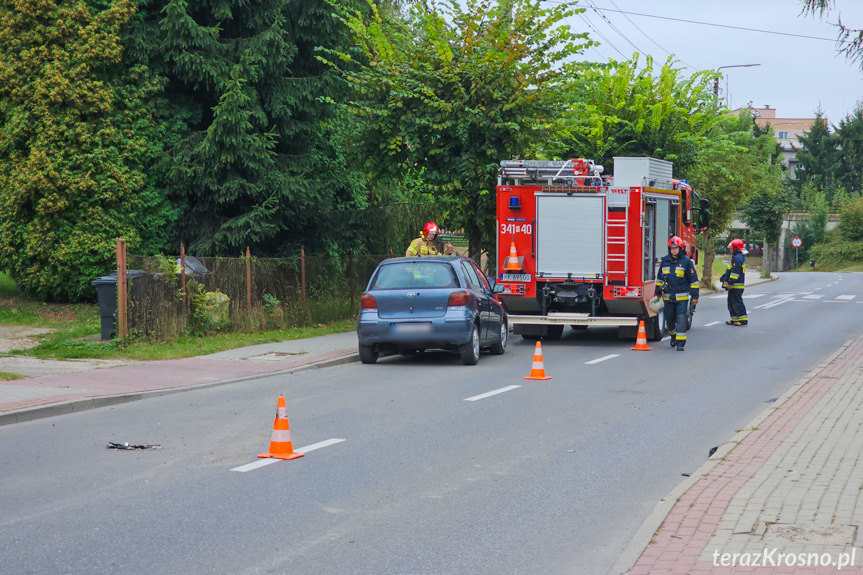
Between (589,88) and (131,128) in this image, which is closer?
(131,128)

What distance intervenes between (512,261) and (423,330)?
4.15 meters

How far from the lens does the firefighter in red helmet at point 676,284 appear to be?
17219mm

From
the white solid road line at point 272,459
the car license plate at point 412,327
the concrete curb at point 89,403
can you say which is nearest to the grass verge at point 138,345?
the concrete curb at point 89,403

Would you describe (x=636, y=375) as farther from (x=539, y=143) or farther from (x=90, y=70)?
(x=90, y=70)

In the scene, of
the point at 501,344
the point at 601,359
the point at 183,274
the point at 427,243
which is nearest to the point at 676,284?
the point at 601,359

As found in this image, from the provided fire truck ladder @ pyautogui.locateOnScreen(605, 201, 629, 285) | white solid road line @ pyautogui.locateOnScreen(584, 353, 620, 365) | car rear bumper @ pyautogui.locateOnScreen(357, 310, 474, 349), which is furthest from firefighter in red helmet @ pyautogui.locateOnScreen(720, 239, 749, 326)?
car rear bumper @ pyautogui.locateOnScreen(357, 310, 474, 349)

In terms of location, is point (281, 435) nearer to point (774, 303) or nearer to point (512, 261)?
point (512, 261)

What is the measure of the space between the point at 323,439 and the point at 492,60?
13094 mm

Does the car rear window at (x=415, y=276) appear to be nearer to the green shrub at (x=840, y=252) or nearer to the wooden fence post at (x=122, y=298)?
the wooden fence post at (x=122, y=298)

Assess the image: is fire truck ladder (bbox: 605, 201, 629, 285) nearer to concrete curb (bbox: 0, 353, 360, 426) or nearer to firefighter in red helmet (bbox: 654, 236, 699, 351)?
firefighter in red helmet (bbox: 654, 236, 699, 351)

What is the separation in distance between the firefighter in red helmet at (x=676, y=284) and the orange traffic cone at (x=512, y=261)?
2.56 meters

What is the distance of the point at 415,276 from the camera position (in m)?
14.7

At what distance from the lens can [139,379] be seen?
12.6 m

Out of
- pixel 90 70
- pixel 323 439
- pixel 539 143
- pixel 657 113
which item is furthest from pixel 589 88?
pixel 323 439
